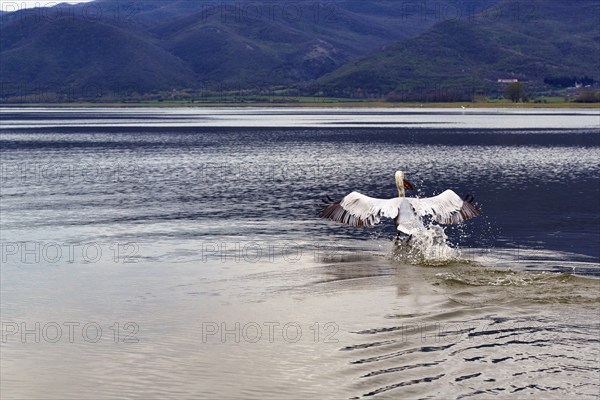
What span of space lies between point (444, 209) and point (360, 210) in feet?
7.13

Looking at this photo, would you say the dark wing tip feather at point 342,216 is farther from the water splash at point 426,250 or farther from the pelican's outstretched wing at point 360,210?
the water splash at point 426,250

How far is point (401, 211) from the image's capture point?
23078mm

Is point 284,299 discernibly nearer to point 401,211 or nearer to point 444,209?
point 401,211

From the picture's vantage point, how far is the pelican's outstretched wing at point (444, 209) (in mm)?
23406

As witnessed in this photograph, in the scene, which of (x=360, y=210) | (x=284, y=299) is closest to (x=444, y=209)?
(x=360, y=210)

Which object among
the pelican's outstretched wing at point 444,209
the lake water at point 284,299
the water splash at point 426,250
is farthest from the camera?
the pelican's outstretched wing at point 444,209

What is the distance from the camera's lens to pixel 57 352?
15406 millimetres

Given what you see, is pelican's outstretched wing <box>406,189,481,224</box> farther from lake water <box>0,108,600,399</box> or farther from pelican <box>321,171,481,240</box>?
lake water <box>0,108,600,399</box>

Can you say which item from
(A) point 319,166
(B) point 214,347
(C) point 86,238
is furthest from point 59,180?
(B) point 214,347

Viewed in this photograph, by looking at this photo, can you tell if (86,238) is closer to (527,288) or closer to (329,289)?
(329,289)

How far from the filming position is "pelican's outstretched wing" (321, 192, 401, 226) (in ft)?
75.7

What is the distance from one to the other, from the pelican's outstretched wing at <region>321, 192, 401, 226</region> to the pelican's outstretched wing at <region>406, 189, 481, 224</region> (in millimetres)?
580

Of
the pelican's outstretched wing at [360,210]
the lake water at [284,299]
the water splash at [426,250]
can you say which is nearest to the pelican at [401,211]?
the pelican's outstretched wing at [360,210]

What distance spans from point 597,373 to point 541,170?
129ft
